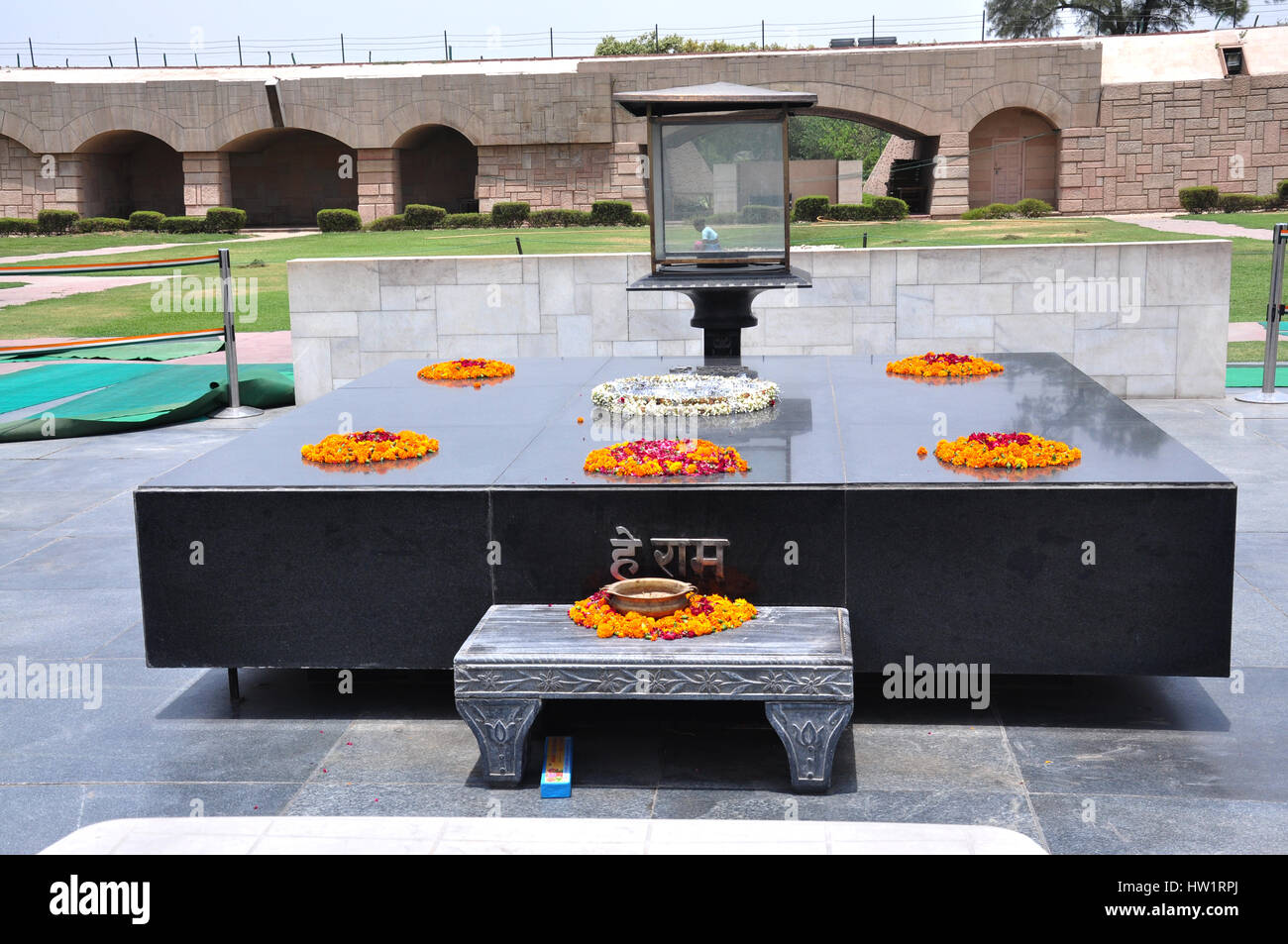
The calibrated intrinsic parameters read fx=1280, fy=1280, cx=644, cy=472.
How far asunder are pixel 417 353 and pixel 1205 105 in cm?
2911

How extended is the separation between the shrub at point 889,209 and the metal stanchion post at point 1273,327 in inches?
881

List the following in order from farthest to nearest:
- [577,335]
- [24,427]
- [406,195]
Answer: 1. [406,195]
2. [577,335]
3. [24,427]

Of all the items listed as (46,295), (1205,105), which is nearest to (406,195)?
(46,295)

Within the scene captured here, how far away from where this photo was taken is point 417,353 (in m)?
12.3

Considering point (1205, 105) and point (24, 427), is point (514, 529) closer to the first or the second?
point (24, 427)

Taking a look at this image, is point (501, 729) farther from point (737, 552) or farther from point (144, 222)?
point (144, 222)

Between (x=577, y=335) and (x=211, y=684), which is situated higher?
(x=577, y=335)

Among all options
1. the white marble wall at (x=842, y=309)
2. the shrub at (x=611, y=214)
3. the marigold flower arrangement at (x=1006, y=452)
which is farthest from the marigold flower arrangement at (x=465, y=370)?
the shrub at (x=611, y=214)

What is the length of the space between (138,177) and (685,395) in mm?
39043

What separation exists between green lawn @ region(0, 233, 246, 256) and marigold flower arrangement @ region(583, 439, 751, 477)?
28250 mm

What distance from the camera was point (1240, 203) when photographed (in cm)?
3288

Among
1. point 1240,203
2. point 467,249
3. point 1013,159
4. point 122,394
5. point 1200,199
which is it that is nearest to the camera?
point 122,394

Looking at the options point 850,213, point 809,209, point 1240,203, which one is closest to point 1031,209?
point 850,213

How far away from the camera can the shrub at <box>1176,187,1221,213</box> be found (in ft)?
108
